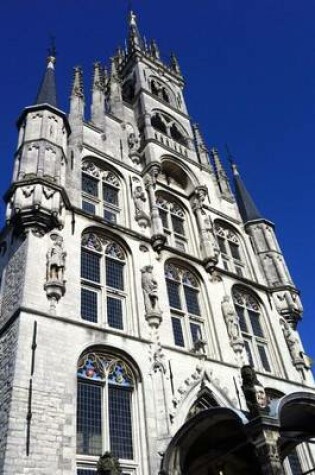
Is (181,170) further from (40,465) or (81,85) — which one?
(40,465)

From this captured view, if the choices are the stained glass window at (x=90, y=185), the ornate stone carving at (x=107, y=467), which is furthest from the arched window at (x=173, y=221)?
the ornate stone carving at (x=107, y=467)

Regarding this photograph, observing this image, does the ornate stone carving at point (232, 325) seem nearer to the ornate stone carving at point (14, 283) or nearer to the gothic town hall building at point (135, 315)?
the gothic town hall building at point (135, 315)

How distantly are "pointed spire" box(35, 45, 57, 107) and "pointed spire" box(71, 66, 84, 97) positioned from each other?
4.75 ft

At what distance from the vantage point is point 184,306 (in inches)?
730

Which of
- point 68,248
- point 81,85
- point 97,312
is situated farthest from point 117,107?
point 97,312

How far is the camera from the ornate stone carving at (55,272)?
13906mm

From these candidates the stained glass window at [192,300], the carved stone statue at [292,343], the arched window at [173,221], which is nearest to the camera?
the stained glass window at [192,300]

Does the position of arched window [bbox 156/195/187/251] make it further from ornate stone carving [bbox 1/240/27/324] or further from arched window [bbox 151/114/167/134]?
ornate stone carving [bbox 1/240/27/324]

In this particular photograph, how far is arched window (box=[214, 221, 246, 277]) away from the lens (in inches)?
902

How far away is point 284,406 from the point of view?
42.5 feet

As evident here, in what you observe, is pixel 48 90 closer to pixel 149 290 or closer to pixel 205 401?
pixel 149 290

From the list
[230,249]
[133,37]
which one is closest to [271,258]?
[230,249]

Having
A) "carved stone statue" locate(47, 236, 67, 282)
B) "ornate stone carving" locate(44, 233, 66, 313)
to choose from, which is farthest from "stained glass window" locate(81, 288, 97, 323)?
"carved stone statue" locate(47, 236, 67, 282)

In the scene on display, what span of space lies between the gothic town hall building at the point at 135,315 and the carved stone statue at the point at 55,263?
46mm
